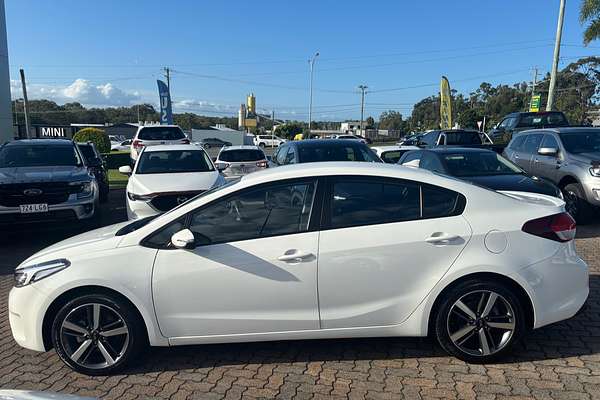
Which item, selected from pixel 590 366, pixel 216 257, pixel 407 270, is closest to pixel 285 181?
pixel 216 257

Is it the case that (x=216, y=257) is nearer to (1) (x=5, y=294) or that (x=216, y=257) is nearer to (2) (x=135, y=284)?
(2) (x=135, y=284)

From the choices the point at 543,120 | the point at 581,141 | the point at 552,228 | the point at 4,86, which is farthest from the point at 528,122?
the point at 4,86

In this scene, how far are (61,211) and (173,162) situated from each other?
2.33m

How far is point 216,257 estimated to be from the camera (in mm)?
3393

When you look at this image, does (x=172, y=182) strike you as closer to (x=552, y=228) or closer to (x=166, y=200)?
(x=166, y=200)

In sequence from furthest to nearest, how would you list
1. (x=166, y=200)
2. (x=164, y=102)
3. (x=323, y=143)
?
1. (x=164, y=102)
2. (x=323, y=143)
3. (x=166, y=200)

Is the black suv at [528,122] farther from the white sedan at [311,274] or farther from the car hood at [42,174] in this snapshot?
the white sedan at [311,274]

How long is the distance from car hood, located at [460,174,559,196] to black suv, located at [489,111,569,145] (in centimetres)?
1038

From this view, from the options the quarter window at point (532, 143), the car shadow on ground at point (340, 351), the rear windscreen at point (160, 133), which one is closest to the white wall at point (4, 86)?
the rear windscreen at point (160, 133)

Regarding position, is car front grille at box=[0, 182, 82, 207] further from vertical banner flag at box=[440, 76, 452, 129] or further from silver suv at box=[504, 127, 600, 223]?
vertical banner flag at box=[440, 76, 452, 129]

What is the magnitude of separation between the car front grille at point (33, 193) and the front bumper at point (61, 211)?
3.1 inches

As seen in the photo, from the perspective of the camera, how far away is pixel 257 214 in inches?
139

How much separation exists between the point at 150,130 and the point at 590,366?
637 inches

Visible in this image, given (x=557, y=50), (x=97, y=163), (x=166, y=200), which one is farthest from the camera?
(x=557, y=50)
